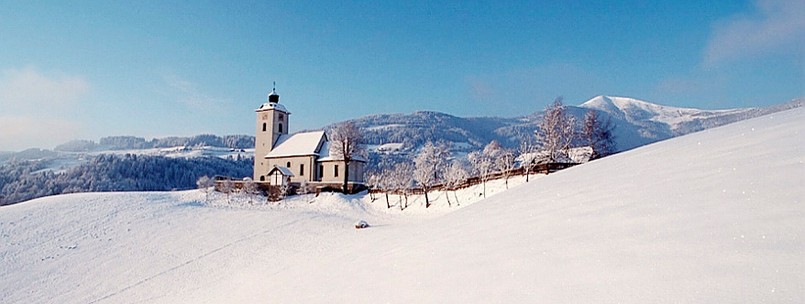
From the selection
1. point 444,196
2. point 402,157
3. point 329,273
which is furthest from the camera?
point 402,157

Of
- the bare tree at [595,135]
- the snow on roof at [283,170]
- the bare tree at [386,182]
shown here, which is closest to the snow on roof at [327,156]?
the snow on roof at [283,170]

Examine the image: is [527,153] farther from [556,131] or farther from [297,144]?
[297,144]

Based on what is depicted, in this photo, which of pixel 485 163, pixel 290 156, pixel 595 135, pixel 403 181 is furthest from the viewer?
pixel 290 156

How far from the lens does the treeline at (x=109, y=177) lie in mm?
95812

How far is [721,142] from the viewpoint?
573cm

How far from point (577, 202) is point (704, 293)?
279 centimetres

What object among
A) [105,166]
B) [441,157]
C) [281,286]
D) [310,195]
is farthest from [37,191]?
[281,286]

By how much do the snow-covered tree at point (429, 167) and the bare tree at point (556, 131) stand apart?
11.4m

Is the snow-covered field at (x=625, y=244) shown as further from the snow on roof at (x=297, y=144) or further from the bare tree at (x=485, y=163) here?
the snow on roof at (x=297, y=144)

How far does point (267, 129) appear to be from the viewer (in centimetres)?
5759

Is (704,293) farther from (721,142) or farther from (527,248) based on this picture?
(721,142)

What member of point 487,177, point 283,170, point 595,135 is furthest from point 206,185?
Answer: point 595,135

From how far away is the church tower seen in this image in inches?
2213

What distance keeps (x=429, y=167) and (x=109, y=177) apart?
310ft
